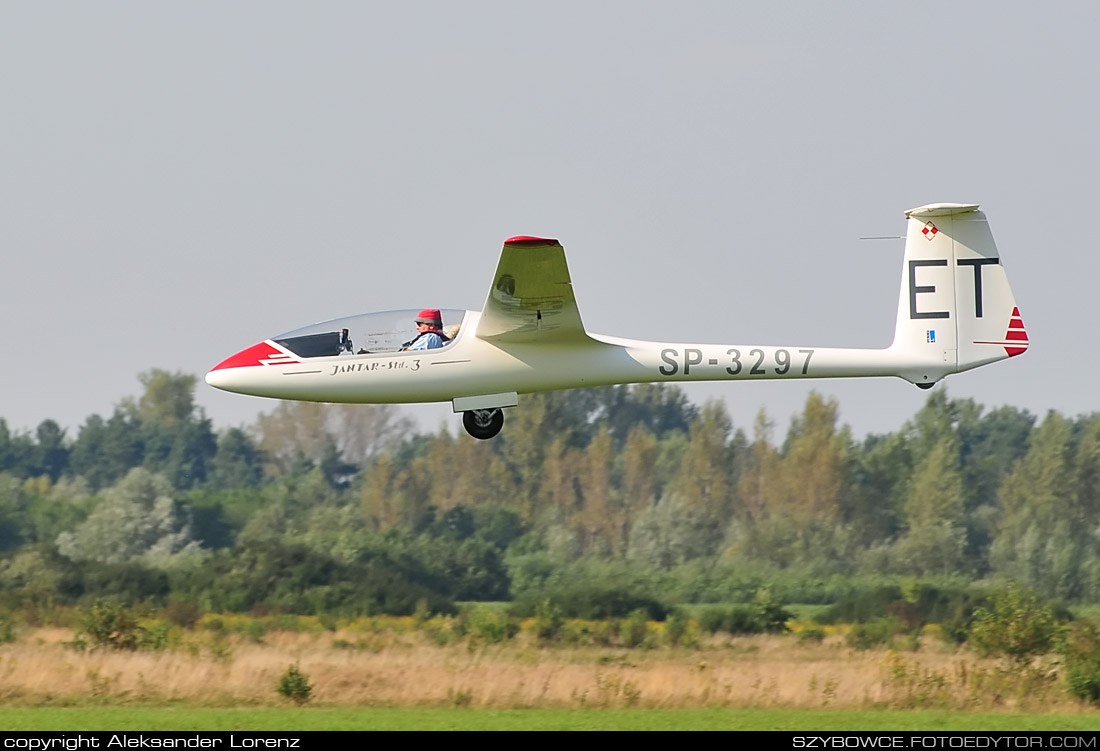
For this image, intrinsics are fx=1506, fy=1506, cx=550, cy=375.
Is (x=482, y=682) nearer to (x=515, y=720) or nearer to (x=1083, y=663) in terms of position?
(x=515, y=720)

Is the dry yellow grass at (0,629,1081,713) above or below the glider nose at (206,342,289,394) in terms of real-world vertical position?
below

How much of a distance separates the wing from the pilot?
0.54m

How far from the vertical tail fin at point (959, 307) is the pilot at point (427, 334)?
6043 mm

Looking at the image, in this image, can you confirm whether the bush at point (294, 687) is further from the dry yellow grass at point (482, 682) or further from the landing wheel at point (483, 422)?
the landing wheel at point (483, 422)

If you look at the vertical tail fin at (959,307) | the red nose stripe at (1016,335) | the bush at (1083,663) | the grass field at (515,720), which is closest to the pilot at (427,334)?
the grass field at (515,720)

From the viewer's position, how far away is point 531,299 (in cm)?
1847

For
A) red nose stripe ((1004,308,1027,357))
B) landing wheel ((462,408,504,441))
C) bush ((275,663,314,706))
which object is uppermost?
red nose stripe ((1004,308,1027,357))

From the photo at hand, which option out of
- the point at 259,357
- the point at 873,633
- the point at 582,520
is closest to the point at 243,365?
the point at 259,357

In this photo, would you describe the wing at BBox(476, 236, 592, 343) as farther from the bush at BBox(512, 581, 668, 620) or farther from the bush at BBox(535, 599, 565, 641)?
the bush at BBox(512, 581, 668, 620)

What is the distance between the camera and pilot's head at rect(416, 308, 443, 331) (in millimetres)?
19469

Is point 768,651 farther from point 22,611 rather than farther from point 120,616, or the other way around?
point 22,611

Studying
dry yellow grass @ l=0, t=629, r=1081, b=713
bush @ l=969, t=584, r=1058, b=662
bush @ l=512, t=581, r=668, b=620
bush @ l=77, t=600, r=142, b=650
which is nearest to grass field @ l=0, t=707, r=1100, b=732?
dry yellow grass @ l=0, t=629, r=1081, b=713

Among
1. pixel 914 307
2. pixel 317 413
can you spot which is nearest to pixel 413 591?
pixel 914 307

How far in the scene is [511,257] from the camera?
17438mm
